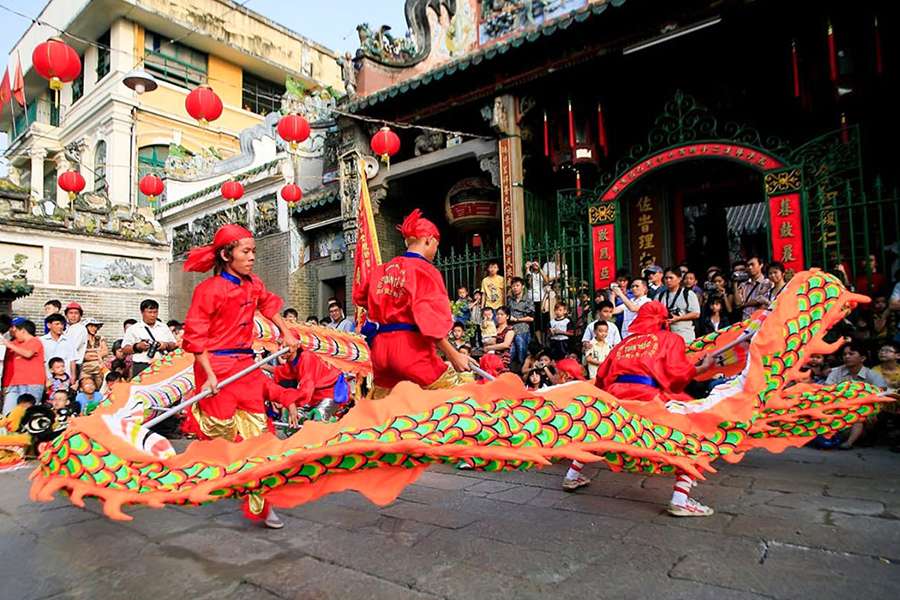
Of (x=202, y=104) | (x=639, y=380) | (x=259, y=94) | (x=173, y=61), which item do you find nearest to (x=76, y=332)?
(x=202, y=104)

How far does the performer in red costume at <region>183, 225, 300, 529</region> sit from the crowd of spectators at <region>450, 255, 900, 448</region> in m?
3.28

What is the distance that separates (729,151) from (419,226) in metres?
5.73

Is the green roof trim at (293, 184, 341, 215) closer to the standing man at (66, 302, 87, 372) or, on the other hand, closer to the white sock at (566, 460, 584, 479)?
the standing man at (66, 302, 87, 372)

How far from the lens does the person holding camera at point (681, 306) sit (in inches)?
245

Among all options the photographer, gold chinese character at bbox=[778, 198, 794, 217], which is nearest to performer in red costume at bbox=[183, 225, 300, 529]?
the photographer

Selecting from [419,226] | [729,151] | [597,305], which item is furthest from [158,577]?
[729,151]

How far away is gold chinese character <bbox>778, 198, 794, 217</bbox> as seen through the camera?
703 centimetres

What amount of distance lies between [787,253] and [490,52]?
16.8 ft

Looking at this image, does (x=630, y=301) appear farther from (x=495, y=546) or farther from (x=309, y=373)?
(x=495, y=546)

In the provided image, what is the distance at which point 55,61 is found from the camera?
7.12 metres

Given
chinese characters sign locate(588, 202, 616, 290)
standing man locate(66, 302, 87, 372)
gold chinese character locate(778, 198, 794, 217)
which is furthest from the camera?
chinese characters sign locate(588, 202, 616, 290)

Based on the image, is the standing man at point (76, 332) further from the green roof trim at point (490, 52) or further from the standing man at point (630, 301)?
the standing man at point (630, 301)

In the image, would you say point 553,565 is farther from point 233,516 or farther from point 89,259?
point 89,259

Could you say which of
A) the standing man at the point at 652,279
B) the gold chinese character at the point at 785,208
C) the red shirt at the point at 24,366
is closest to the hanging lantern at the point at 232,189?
the red shirt at the point at 24,366
